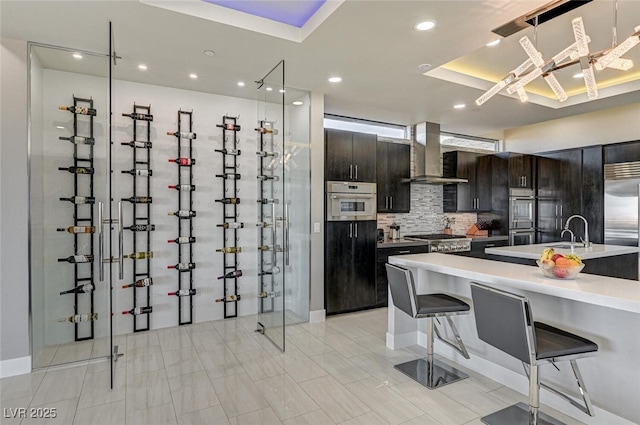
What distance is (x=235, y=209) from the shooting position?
449cm

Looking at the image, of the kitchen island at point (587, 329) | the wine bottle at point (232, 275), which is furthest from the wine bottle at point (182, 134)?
the kitchen island at point (587, 329)

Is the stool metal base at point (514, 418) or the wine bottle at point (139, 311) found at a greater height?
the wine bottle at point (139, 311)

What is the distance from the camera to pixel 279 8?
2.79 meters

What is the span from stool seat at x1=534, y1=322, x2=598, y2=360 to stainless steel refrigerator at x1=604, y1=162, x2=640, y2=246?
4098 mm

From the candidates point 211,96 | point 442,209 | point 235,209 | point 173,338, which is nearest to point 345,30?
point 211,96

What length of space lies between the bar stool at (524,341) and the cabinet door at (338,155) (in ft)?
8.95

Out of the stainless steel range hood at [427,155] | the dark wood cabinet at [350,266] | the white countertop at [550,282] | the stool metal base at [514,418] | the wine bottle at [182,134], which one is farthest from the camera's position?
the stainless steel range hood at [427,155]

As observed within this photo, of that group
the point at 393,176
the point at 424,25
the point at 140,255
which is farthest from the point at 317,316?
the point at 424,25

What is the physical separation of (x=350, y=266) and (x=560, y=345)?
2879 millimetres

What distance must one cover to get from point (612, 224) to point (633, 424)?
4086 millimetres

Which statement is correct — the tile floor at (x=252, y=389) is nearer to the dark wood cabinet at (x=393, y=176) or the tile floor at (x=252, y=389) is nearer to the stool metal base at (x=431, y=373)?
the stool metal base at (x=431, y=373)

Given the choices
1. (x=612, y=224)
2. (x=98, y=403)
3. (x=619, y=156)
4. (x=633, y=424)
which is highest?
(x=619, y=156)

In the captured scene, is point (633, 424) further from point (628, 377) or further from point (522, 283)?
point (522, 283)

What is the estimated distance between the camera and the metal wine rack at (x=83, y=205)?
3496 mm
